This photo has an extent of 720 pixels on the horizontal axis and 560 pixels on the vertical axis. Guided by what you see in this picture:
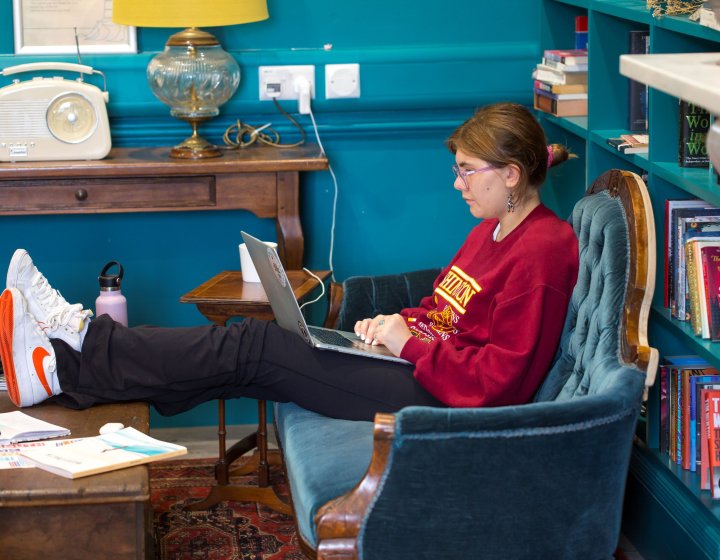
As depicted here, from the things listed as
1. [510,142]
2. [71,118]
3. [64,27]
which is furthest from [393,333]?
[64,27]

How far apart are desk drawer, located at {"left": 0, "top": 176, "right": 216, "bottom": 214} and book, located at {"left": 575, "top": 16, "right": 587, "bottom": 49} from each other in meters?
1.14

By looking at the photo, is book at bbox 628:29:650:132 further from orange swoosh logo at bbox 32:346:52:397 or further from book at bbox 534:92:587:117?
orange swoosh logo at bbox 32:346:52:397

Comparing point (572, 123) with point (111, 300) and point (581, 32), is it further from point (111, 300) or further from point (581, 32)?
point (111, 300)

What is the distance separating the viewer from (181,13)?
300 cm

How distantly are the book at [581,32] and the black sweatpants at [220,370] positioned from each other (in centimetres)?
124

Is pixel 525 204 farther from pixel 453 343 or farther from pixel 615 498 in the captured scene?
pixel 615 498

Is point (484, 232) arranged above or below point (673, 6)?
below

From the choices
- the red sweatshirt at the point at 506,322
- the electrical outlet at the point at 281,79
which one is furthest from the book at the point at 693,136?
the electrical outlet at the point at 281,79

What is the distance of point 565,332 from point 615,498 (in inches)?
19.9

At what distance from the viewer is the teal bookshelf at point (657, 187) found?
88.0 inches

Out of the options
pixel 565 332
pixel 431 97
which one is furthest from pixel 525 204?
pixel 431 97

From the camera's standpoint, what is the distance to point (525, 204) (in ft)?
8.28

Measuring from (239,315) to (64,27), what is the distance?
113 cm

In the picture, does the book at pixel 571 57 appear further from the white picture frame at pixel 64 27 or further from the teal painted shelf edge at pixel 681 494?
the white picture frame at pixel 64 27
